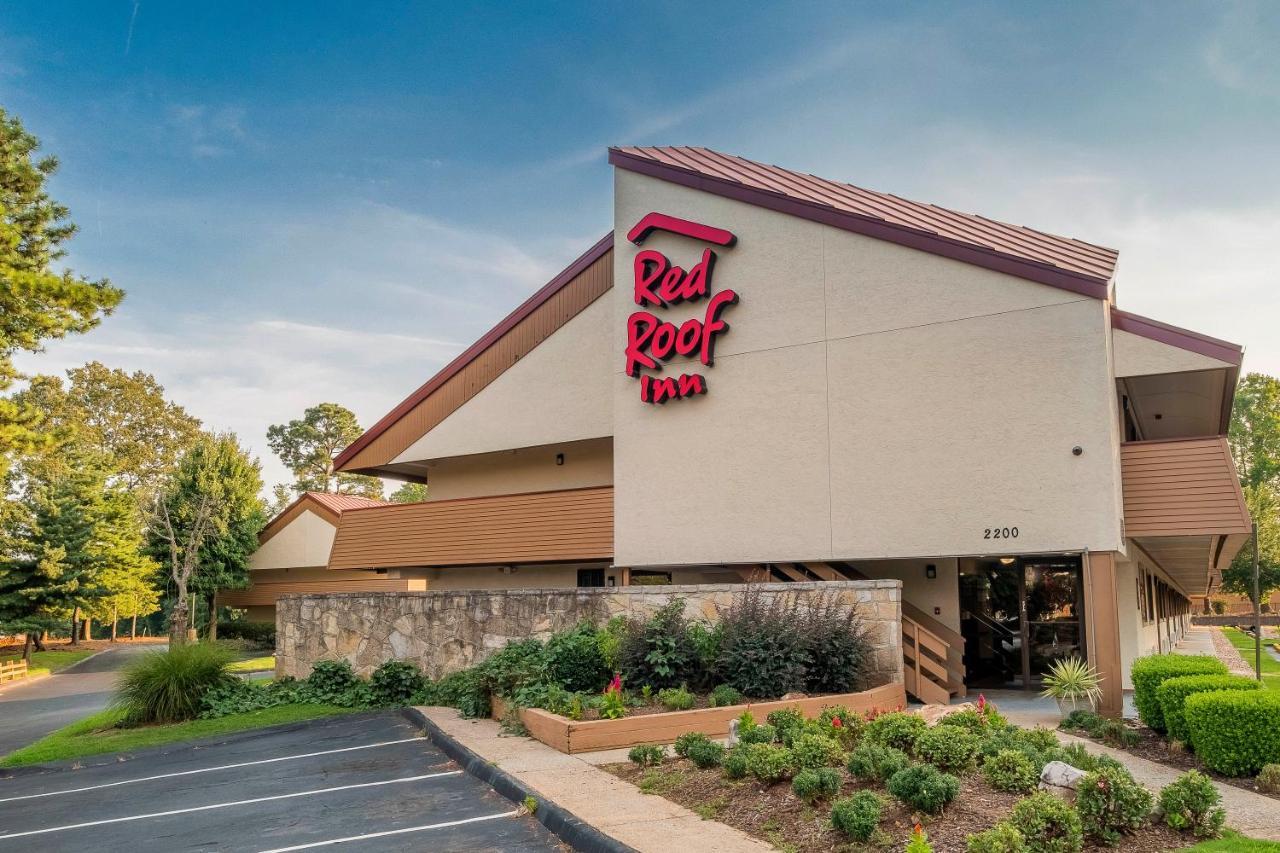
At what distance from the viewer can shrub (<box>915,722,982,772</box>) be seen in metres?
7.84

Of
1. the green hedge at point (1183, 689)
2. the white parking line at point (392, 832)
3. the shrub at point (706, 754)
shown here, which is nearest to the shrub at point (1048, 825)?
the shrub at point (706, 754)

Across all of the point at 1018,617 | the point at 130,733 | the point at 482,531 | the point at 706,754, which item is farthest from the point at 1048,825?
the point at 482,531

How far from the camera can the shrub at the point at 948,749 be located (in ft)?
25.7

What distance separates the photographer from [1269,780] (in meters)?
8.33

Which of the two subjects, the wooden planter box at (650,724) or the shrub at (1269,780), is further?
the wooden planter box at (650,724)

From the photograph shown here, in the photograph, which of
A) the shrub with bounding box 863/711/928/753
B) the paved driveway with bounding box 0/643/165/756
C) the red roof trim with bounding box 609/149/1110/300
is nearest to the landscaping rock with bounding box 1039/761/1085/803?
the shrub with bounding box 863/711/928/753

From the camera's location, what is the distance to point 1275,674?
977 inches

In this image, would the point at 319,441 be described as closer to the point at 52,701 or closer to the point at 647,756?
the point at 52,701

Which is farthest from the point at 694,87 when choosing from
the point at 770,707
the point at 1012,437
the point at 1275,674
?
the point at 1275,674

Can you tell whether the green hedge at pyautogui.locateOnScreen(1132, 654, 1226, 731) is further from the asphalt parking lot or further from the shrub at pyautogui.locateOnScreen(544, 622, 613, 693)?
the asphalt parking lot

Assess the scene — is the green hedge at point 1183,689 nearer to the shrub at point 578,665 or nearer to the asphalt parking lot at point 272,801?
the shrub at point 578,665

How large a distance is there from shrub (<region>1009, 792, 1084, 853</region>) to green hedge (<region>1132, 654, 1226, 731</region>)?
242 inches

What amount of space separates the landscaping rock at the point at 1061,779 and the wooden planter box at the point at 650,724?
3775 millimetres

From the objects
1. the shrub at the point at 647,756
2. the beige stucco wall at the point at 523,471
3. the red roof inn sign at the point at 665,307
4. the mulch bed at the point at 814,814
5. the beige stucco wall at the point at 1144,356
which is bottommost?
the shrub at the point at 647,756
